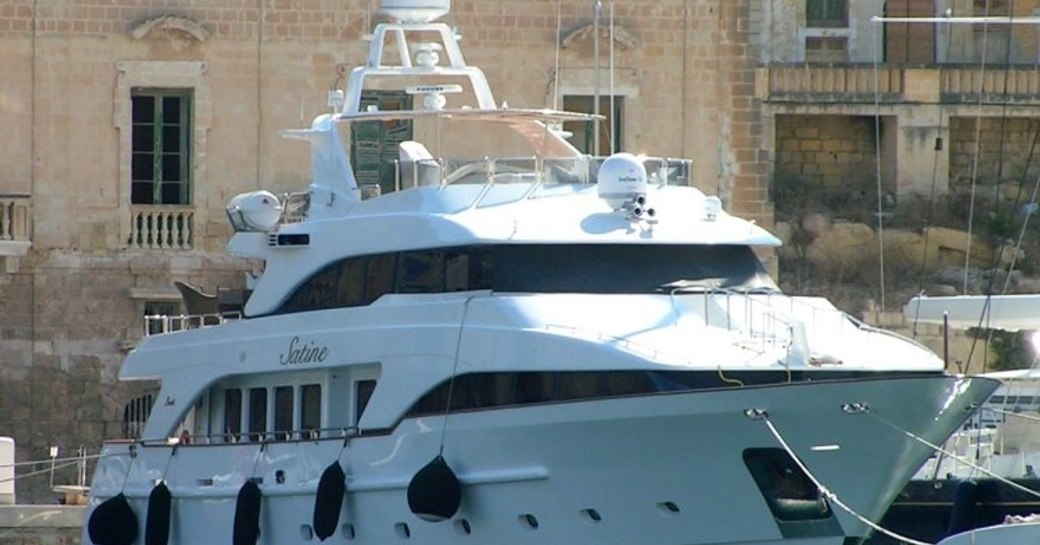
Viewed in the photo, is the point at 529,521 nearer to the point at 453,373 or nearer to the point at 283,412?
the point at 453,373

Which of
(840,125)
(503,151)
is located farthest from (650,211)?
(840,125)

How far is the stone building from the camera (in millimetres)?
44719

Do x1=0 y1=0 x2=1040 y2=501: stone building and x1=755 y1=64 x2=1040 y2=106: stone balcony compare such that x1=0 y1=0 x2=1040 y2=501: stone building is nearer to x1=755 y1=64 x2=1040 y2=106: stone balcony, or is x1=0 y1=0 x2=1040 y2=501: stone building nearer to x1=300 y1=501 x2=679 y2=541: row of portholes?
x1=755 y1=64 x2=1040 y2=106: stone balcony

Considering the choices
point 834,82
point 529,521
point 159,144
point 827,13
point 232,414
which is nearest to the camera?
point 529,521

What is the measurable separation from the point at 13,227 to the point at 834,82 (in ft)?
49.5

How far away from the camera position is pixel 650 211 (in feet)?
95.8

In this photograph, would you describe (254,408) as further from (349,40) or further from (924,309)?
(349,40)

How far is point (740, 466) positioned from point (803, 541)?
84 cm

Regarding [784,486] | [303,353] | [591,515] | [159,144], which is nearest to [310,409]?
[303,353]

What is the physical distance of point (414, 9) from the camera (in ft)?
107

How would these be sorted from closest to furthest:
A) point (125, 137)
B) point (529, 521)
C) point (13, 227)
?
point (529, 521), point (13, 227), point (125, 137)

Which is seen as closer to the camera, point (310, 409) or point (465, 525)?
point (465, 525)

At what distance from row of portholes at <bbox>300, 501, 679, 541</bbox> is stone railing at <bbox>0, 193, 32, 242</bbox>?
15.6 meters

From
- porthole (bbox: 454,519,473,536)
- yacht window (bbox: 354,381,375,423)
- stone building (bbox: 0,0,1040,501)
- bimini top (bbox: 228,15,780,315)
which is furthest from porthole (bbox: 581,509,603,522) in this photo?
stone building (bbox: 0,0,1040,501)
